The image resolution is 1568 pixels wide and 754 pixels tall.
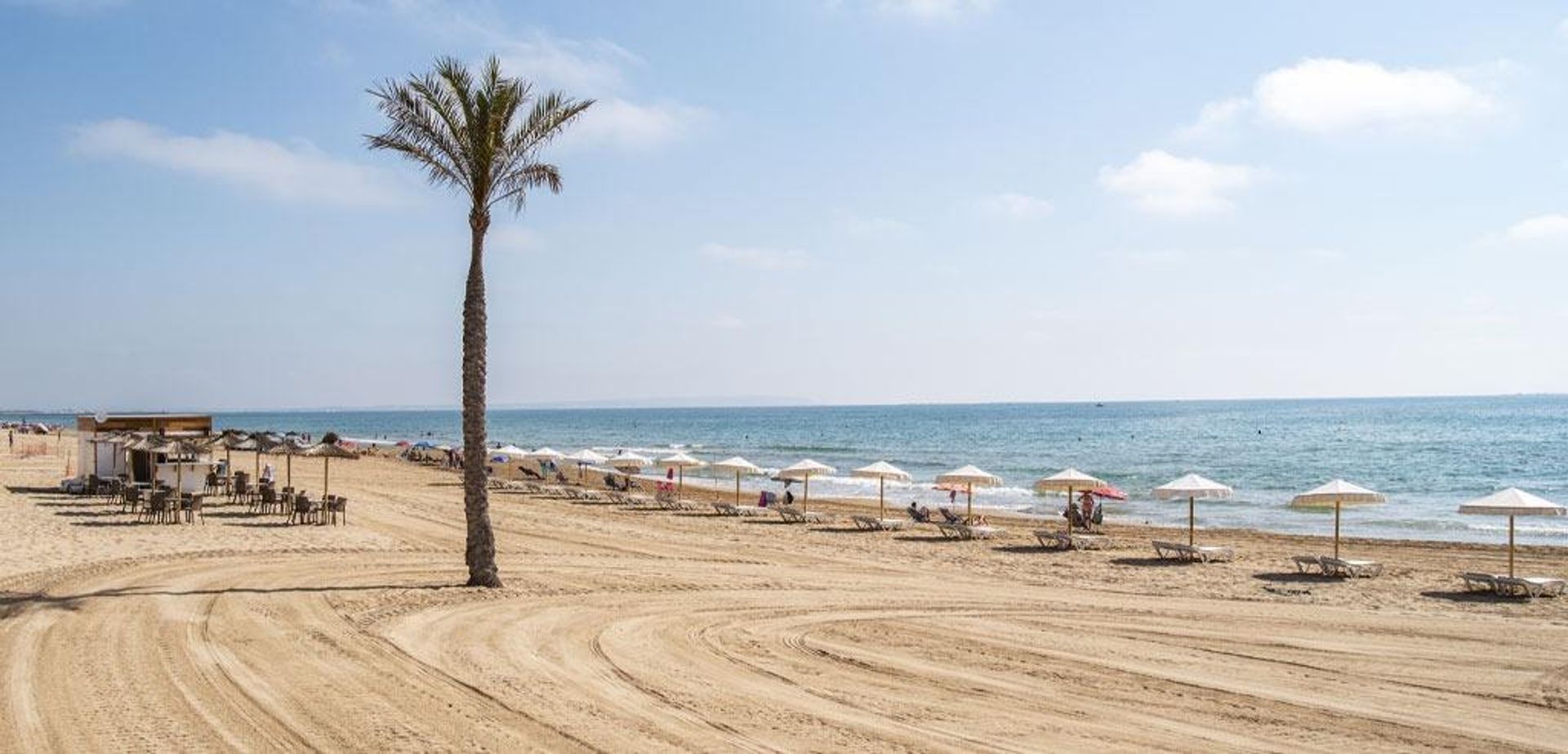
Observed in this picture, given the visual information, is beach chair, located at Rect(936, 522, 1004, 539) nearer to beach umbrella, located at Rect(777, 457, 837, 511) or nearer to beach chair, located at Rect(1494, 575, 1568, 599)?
beach umbrella, located at Rect(777, 457, 837, 511)

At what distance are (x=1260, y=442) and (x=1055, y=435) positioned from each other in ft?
79.0

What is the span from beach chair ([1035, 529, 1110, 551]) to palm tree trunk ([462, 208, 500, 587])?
38.0 ft

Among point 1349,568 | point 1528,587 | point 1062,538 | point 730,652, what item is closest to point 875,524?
point 1062,538

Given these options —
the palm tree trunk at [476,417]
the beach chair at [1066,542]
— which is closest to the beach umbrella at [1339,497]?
the beach chair at [1066,542]

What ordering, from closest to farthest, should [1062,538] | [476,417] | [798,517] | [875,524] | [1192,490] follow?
[476,417], [1192,490], [1062,538], [875,524], [798,517]

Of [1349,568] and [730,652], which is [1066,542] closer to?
[1349,568]

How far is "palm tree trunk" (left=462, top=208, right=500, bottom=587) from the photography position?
1445 centimetres

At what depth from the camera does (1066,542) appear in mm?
21656

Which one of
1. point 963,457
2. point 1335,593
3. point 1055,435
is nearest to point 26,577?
point 1335,593

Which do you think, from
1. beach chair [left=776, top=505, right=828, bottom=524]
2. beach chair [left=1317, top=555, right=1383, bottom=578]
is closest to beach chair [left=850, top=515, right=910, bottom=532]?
beach chair [left=776, top=505, right=828, bottom=524]

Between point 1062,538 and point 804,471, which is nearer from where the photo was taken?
point 1062,538

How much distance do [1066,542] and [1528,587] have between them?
7883 mm

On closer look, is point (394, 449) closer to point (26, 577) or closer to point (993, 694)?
point (26, 577)

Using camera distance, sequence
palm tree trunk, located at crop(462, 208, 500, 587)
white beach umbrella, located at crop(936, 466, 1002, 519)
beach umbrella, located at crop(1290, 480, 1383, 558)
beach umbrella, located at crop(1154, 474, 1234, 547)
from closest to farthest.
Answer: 1. palm tree trunk, located at crop(462, 208, 500, 587)
2. beach umbrella, located at crop(1290, 480, 1383, 558)
3. beach umbrella, located at crop(1154, 474, 1234, 547)
4. white beach umbrella, located at crop(936, 466, 1002, 519)
